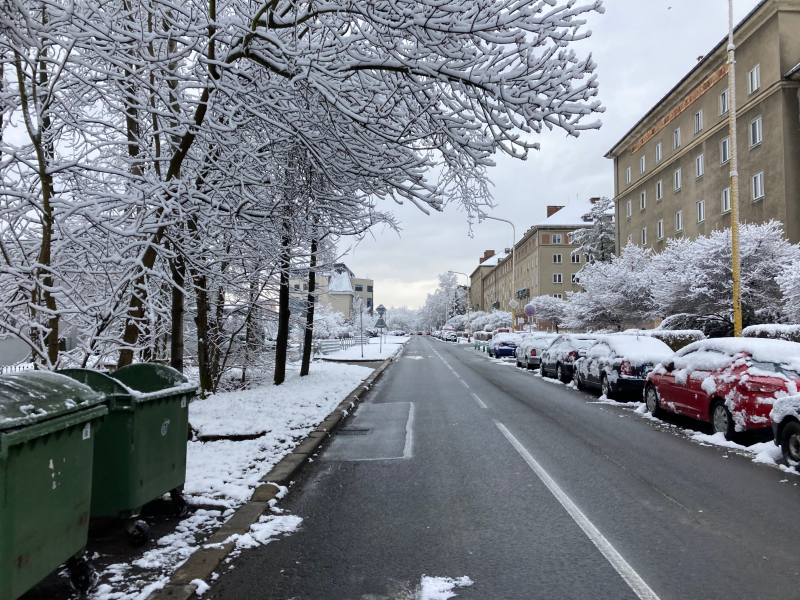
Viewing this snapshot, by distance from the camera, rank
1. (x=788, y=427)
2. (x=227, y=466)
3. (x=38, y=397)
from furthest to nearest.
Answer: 1. (x=788, y=427)
2. (x=227, y=466)
3. (x=38, y=397)

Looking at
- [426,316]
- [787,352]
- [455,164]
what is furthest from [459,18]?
[426,316]

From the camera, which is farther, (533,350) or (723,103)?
(723,103)

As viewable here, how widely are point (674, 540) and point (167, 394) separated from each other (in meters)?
4.30

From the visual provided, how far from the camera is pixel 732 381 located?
8.40 meters

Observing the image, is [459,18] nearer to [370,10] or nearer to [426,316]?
[370,10]

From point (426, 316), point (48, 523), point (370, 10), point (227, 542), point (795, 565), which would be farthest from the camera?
point (426, 316)

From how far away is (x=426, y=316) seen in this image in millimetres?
195500

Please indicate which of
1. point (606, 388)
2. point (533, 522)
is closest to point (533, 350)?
point (606, 388)

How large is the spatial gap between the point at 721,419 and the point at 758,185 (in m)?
24.3

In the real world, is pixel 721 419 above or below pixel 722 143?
below

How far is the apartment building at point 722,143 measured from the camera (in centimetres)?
2620

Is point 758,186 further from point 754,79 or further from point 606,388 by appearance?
point 606,388

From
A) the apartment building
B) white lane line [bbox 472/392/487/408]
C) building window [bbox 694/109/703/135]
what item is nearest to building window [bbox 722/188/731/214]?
the apartment building

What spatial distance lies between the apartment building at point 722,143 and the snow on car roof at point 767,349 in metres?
20.9
